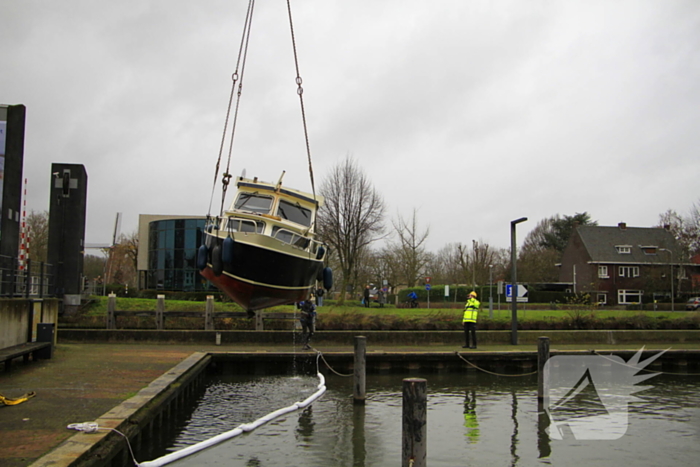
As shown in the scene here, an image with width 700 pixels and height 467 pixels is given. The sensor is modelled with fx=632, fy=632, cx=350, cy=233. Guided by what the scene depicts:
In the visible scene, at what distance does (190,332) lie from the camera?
67.4 feet

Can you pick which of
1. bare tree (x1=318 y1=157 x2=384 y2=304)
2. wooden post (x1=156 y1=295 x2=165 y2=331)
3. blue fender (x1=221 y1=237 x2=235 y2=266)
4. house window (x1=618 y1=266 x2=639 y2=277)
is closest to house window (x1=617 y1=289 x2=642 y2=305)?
house window (x1=618 y1=266 x2=639 y2=277)

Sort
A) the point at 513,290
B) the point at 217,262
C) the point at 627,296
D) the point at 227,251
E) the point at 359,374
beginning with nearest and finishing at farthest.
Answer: the point at 359,374
the point at 227,251
the point at 217,262
the point at 513,290
the point at 627,296

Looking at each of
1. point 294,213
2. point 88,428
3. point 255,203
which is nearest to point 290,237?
point 294,213

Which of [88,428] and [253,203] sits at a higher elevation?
[253,203]

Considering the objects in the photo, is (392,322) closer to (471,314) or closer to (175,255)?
(471,314)

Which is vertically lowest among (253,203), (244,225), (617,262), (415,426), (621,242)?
(415,426)

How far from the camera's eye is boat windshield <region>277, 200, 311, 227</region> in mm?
20672

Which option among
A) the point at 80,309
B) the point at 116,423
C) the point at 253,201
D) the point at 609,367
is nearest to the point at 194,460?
the point at 116,423

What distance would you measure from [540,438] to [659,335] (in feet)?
49.0

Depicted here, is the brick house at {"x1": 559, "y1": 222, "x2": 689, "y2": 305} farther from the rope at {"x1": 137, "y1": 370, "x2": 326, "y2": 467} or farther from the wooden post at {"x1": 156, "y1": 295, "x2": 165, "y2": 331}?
the rope at {"x1": 137, "y1": 370, "x2": 326, "y2": 467}

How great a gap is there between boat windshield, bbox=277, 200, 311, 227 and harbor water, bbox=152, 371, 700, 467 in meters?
6.25

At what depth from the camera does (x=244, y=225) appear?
65.4ft

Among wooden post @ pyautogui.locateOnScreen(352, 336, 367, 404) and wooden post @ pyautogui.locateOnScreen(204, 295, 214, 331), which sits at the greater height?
wooden post @ pyautogui.locateOnScreen(204, 295, 214, 331)

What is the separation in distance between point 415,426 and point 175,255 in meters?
43.5
